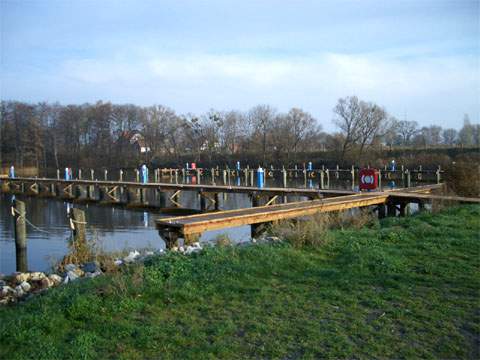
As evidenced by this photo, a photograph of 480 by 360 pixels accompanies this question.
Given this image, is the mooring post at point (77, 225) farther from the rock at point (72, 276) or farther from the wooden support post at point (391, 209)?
the wooden support post at point (391, 209)

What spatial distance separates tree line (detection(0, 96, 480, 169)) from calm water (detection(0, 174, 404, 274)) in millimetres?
30782

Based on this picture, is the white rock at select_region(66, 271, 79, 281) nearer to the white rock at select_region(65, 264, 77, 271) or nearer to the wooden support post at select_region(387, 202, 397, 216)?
the white rock at select_region(65, 264, 77, 271)

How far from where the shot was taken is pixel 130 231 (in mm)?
17625

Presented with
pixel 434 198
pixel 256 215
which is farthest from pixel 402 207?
pixel 256 215

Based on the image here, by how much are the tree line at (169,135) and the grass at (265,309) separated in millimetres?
48773

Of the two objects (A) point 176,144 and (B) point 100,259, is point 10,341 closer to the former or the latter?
(B) point 100,259

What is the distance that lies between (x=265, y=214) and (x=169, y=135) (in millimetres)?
60667

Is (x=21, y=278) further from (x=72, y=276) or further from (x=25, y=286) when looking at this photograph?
(x=72, y=276)

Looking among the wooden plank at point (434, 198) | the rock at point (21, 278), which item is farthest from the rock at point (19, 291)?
the wooden plank at point (434, 198)

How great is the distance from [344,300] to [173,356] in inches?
87.2

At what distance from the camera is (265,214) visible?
39.5ft

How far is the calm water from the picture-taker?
42.9ft

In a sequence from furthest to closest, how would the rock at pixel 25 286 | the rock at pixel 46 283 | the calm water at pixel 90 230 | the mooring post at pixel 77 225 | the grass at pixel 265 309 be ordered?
the calm water at pixel 90 230
the mooring post at pixel 77 225
the rock at pixel 46 283
the rock at pixel 25 286
the grass at pixel 265 309

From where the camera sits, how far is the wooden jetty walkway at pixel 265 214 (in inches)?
402
